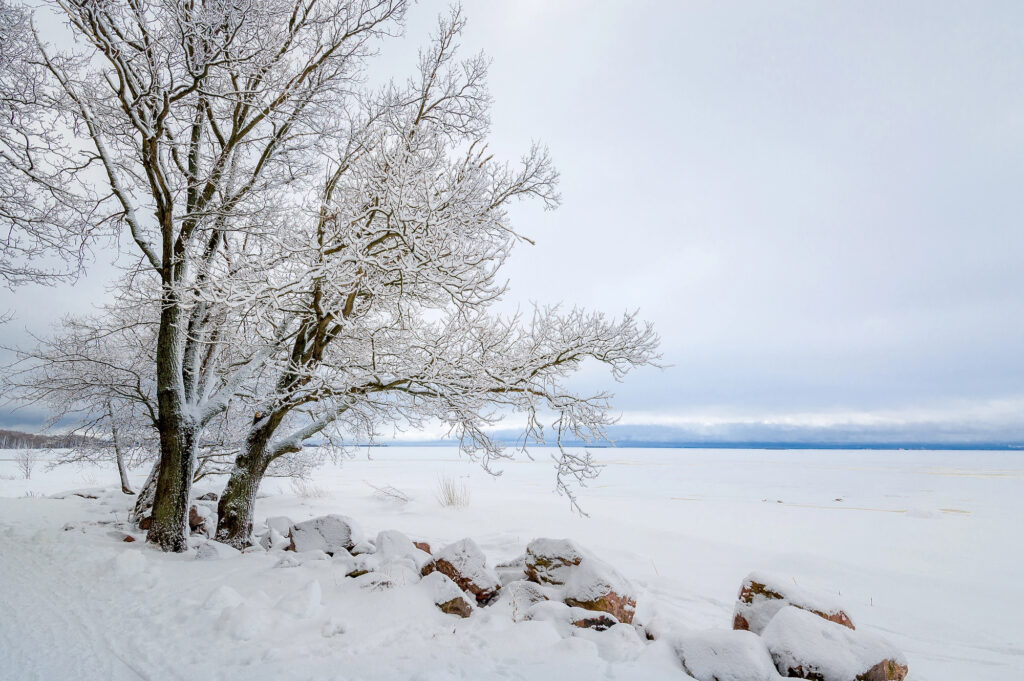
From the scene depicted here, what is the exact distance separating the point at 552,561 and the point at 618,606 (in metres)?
0.90

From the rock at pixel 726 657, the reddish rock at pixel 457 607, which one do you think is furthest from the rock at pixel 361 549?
the rock at pixel 726 657

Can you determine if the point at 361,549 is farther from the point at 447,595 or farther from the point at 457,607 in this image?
the point at 457,607

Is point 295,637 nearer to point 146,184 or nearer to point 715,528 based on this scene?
point 146,184

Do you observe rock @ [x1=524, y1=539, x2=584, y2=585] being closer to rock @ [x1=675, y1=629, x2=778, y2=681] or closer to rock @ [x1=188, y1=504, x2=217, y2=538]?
rock @ [x1=675, y1=629, x2=778, y2=681]

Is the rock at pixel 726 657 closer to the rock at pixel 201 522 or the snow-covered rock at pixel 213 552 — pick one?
the snow-covered rock at pixel 213 552

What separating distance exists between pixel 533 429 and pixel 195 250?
17.0 ft

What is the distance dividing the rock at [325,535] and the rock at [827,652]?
504 centimetres

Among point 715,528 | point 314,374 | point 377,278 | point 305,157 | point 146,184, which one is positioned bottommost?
point 715,528

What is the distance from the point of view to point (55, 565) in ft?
16.7

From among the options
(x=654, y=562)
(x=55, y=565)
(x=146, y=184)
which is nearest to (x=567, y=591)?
(x=654, y=562)

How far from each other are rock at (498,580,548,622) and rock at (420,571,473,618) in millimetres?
373

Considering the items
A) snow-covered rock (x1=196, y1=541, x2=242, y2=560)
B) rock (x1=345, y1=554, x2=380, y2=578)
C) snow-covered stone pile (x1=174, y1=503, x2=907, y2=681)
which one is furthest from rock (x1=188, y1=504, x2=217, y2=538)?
rock (x1=345, y1=554, x2=380, y2=578)

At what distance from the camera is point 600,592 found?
4102 mm

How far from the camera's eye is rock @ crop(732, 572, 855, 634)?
401 cm
